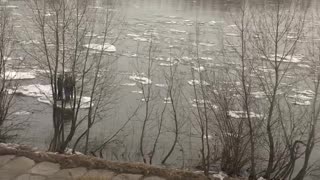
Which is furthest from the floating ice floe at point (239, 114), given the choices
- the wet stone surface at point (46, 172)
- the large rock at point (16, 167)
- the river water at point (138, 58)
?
the large rock at point (16, 167)

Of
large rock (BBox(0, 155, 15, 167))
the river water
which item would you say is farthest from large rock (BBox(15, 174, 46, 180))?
the river water

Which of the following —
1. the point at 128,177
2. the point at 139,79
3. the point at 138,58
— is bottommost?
the point at 139,79

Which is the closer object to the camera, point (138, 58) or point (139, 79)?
point (139, 79)

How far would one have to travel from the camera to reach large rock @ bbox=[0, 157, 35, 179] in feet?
14.1

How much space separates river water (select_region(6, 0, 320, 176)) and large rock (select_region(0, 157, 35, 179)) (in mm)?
4821

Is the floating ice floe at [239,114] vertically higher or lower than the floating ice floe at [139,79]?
higher

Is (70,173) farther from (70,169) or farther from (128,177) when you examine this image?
(128,177)

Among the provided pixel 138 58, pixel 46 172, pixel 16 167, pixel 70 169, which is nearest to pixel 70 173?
pixel 70 169

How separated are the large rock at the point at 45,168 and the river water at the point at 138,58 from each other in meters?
4.85

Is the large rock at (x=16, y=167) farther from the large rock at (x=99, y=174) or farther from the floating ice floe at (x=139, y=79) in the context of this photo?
the floating ice floe at (x=139, y=79)

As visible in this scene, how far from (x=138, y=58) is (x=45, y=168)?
36.4 ft

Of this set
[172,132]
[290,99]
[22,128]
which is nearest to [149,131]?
[172,132]

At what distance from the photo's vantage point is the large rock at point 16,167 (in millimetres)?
4312

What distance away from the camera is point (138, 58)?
15.4m
